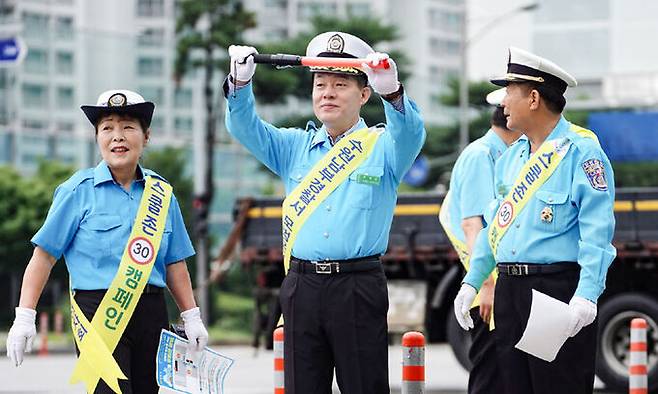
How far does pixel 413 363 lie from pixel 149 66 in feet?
115

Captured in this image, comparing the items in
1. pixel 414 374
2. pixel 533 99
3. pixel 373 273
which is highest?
pixel 533 99

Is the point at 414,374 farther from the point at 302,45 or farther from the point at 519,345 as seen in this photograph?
the point at 302,45

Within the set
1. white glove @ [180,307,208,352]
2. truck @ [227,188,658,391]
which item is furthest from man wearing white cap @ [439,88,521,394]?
truck @ [227,188,658,391]

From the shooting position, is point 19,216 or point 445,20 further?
point 445,20

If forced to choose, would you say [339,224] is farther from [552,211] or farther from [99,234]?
[99,234]

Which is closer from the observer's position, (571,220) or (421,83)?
(571,220)

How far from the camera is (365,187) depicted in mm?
6340

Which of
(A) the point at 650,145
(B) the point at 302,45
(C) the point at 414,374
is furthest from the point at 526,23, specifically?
(C) the point at 414,374

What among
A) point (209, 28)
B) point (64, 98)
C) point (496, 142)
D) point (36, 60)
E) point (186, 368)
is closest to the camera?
point (186, 368)

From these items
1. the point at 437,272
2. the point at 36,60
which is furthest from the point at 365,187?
the point at 36,60

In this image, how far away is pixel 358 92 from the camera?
641 cm

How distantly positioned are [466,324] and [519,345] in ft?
1.76

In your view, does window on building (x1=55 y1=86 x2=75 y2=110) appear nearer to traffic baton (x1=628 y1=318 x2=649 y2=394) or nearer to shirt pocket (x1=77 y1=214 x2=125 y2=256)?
traffic baton (x1=628 y1=318 x2=649 y2=394)

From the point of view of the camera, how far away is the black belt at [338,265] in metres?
6.24
